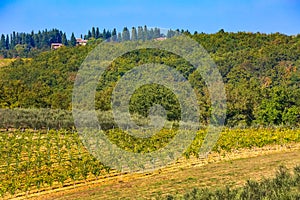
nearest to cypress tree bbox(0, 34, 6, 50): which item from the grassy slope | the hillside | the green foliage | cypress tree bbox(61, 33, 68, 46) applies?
cypress tree bbox(61, 33, 68, 46)

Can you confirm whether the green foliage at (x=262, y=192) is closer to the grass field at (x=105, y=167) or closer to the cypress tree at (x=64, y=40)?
the grass field at (x=105, y=167)

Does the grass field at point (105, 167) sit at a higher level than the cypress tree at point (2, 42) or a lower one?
lower

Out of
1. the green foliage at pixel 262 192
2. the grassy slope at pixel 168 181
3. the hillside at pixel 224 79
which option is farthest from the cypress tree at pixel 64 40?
the green foliage at pixel 262 192

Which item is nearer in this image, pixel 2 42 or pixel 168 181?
pixel 168 181

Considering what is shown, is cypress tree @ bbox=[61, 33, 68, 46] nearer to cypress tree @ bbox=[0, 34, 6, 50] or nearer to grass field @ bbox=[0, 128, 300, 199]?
cypress tree @ bbox=[0, 34, 6, 50]

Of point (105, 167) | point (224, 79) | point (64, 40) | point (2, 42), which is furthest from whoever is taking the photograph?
point (2, 42)

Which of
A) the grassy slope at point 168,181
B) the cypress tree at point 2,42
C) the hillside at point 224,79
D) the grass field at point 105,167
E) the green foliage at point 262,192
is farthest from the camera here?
the cypress tree at point 2,42

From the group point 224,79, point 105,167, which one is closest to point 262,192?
point 105,167

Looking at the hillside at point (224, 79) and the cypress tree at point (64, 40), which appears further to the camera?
the cypress tree at point (64, 40)

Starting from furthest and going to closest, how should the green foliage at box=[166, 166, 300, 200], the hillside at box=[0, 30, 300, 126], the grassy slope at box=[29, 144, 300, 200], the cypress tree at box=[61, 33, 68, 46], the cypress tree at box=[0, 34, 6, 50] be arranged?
the cypress tree at box=[0, 34, 6, 50], the cypress tree at box=[61, 33, 68, 46], the hillside at box=[0, 30, 300, 126], the grassy slope at box=[29, 144, 300, 200], the green foliage at box=[166, 166, 300, 200]

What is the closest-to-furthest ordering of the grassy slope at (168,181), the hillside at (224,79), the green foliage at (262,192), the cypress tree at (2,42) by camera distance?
1. the green foliage at (262,192)
2. the grassy slope at (168,181)
3. the hillside at (224,79)
4. the cypress tree at (2,42)

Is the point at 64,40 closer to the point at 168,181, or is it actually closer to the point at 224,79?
the point at 224,79

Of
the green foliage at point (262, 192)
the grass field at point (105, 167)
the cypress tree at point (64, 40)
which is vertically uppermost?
the cypress tree at point (64, 40)

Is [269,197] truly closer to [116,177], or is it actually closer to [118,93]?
[116,177]
